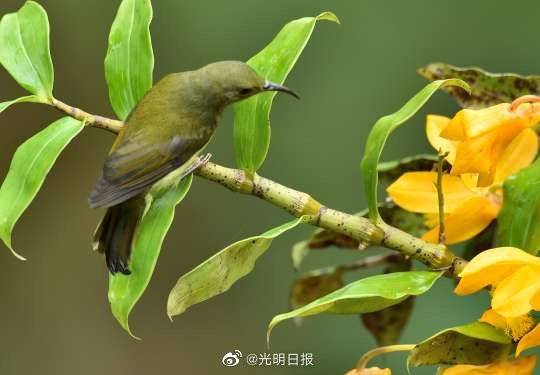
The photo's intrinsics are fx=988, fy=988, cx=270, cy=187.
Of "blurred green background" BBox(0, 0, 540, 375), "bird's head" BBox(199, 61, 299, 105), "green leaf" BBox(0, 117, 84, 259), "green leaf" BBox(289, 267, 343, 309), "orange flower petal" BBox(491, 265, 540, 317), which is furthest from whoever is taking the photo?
"blurred green background" BBox(0, 0, 540, 375)

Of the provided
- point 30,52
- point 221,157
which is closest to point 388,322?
point 30,52

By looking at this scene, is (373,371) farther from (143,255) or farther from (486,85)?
(486,85)

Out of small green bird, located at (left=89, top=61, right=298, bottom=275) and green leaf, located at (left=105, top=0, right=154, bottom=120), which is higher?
green leaf, located at (left=105, top=0, right=154, bottom=120)

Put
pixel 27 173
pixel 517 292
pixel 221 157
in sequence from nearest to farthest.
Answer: pixel 517 292 → pixel 27 173 → pixel 221 157

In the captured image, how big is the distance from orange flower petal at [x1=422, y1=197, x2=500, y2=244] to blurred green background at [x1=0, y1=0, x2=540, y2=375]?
1.10 meters

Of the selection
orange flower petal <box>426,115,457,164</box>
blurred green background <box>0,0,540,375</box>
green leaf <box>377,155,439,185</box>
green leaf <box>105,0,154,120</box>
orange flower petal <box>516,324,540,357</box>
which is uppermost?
green leaf <box>105,0,154,120</box>

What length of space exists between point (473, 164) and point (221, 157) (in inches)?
59.5

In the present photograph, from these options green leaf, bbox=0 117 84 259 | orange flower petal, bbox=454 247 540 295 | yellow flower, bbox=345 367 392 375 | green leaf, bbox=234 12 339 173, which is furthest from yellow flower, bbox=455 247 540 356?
green leaf, bbox=0 117 84 259

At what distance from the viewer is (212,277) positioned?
800 millimetres

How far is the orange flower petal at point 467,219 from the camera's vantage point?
91cm

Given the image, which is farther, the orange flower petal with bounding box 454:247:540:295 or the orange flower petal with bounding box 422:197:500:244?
the orange flower petal with bounding box 422:197:500:244

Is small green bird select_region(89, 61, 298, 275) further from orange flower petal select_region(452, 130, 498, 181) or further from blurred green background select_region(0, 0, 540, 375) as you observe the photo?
blurred green background select_region(0, 0, 540, 375)

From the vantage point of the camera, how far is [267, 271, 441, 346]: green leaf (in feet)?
2.48

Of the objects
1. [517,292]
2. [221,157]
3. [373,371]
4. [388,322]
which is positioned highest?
[517,292]
